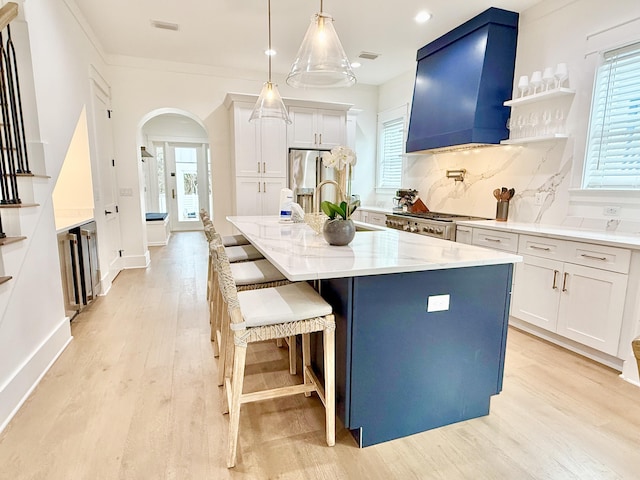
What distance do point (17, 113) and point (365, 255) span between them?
93.1 inches

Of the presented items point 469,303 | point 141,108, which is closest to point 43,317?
point 469,303

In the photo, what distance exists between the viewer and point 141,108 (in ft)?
16.0

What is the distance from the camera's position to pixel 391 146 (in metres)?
5.76

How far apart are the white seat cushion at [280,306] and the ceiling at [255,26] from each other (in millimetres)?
2917

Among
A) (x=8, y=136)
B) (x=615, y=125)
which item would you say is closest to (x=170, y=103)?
(x=8, y=136)

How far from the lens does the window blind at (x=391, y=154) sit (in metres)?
5.54

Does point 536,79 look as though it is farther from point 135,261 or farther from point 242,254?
point 135,261

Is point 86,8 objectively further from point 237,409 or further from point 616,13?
point 616,13

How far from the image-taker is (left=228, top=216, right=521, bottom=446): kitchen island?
1.53 m

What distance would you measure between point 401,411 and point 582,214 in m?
2.43

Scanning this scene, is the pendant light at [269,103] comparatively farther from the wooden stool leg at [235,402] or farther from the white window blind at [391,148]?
the white window blind at [391,148]

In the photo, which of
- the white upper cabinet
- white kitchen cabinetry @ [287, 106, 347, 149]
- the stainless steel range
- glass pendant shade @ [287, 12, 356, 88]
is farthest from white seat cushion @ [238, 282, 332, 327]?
white kitchen cabinetry @ [287, 106, 347, 149]

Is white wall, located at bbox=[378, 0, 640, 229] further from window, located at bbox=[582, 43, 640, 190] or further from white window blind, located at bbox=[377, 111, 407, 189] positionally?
white window blind, located at bbox=[377, 111, 407, 189]

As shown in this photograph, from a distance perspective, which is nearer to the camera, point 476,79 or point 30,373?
point 30,373
